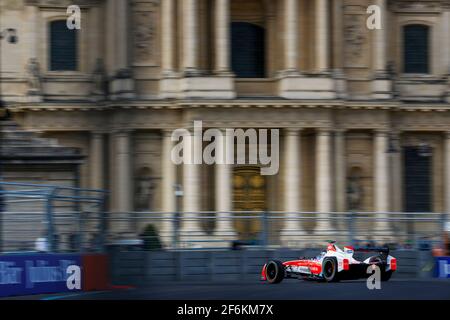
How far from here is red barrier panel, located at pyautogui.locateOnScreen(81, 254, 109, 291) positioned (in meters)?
32.7

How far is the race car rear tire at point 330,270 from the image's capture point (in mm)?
37000

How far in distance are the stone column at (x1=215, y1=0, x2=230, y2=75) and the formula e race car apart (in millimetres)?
28202

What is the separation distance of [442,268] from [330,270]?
8.40 metres

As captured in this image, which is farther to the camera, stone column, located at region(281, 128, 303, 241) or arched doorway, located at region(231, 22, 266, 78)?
arched doorway, located at region(231, 22, 266, 78)

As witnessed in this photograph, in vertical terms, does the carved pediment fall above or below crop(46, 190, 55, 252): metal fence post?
above

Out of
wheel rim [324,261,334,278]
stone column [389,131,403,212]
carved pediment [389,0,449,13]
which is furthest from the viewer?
carved pediment [389,0,449,13]

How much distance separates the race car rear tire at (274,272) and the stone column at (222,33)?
2900 centimetres

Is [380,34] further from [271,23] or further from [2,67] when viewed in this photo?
[2,67]

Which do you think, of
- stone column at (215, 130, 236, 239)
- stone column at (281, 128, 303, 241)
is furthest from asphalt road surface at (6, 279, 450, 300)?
stone column at (281, 128, 303, 241)

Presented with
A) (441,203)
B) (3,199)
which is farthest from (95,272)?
(441,203)

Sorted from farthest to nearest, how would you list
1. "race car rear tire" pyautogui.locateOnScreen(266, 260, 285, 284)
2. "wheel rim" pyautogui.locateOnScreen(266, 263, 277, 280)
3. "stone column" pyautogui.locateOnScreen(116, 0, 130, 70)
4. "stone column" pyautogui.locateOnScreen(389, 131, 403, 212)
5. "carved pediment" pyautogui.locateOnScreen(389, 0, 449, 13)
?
"carved pediment" pyautogui.locateOnScreen(389, 0, 449, 13) < "stone column" pyautogui.locateOnScreen(389, 131, 403, 212) < "stone column" pyautogui.locateOnScreen(116, 0, 130, 70) < "wheel rim" pyautogui.locateOnScreen(266, 263, 277, 280) < "race car rear tire" pyautogui.locateOnScreen(266, 260, 285, 284)

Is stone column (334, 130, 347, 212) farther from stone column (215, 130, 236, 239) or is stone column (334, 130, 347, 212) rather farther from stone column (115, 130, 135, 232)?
stone column (115, 130, 135, 232)

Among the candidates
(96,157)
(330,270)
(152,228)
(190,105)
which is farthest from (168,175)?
(330,270)

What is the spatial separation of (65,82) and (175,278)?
82.9 ft
